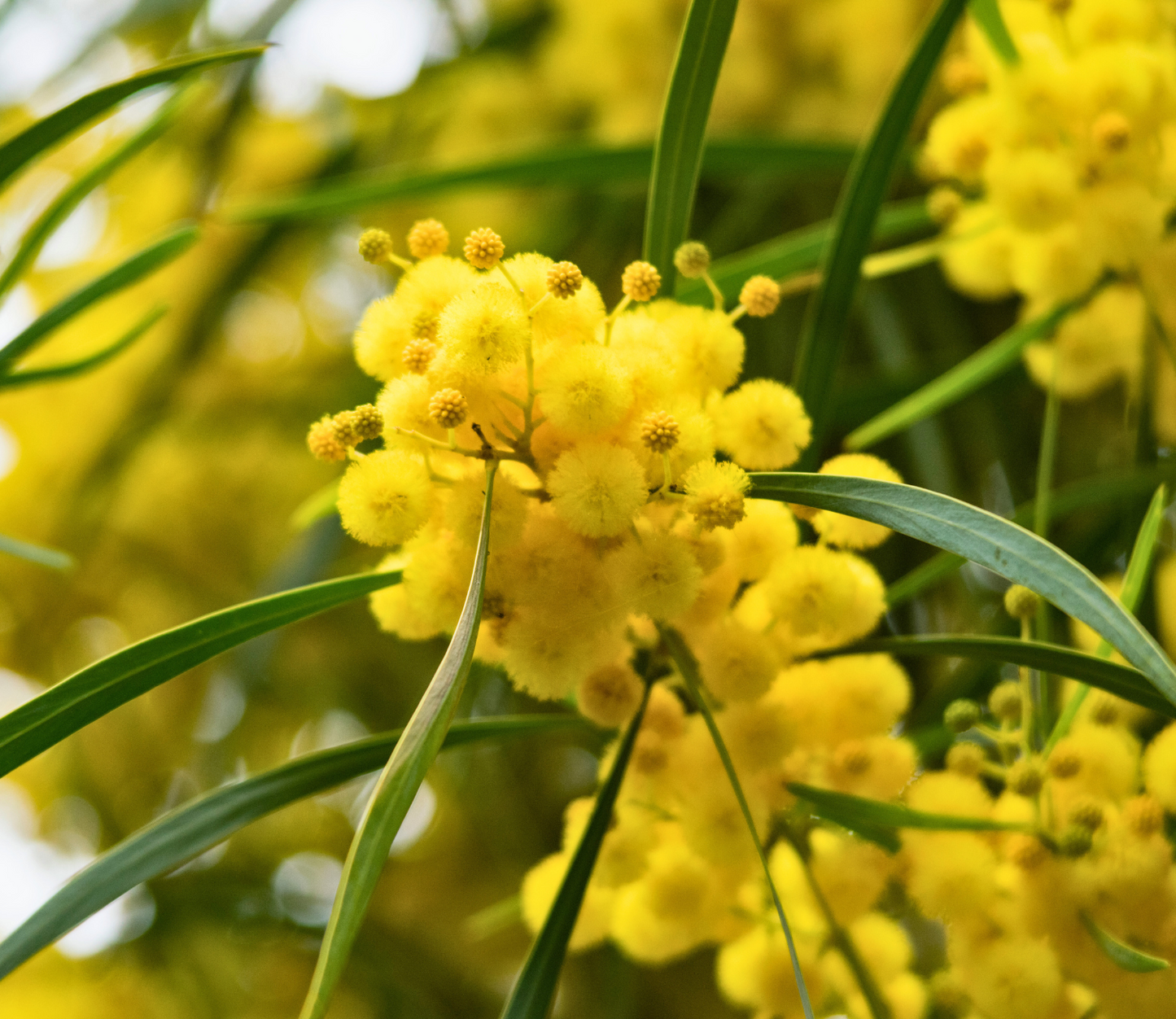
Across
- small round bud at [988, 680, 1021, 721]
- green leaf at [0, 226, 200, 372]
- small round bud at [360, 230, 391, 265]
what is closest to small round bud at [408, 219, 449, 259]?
small round bud at [360, 230, 391, 265]

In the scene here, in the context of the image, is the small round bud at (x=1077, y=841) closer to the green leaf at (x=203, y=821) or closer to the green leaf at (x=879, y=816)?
the green leaf at (x=879, y=816)

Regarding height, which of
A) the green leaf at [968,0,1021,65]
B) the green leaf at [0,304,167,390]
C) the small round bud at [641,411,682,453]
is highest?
the green leaf at [968,0,1021,65]

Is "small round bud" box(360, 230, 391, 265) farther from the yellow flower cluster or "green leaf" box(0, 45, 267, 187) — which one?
the yellow flower cluster

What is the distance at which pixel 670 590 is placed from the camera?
40 cm

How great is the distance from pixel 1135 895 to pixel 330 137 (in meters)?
1.33

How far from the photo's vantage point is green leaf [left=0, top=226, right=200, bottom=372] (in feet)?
1.91

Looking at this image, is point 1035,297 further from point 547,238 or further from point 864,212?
point 547,238

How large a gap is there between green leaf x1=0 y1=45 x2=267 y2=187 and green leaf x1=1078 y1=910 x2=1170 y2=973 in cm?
51

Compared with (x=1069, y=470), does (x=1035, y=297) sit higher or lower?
lower

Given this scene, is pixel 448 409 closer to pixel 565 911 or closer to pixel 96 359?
pixel 565 911

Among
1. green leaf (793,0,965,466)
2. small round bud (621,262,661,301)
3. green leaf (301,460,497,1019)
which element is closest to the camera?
green leaf (301,460,497,1019)

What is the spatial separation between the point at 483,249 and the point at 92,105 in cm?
24

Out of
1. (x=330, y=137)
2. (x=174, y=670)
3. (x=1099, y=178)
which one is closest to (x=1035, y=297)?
(x=1099, y=178)

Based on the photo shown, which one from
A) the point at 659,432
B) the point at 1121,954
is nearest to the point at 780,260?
the point at 659,432
